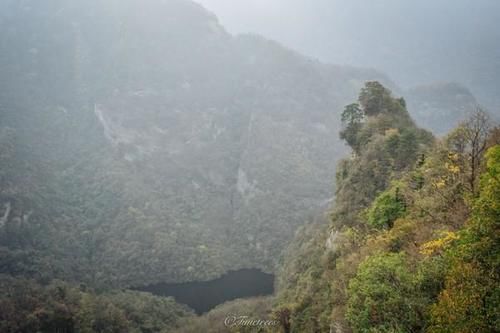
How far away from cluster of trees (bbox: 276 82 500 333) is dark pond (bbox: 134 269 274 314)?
59696 mm

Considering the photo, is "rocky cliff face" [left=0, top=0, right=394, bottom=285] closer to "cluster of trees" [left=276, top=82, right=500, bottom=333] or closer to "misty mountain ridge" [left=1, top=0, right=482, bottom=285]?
"misty mountain ridge" [left=1, top=0, right=482, bottom=285]

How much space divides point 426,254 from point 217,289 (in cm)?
8994

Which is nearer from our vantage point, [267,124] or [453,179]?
[453,179]

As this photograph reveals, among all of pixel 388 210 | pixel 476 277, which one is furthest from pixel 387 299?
pixel 388 210

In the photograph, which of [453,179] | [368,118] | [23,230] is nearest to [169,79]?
[23,230]

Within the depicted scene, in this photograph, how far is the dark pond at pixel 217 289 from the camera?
98.3 metres

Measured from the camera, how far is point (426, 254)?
19.3 m

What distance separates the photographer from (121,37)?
19950cm

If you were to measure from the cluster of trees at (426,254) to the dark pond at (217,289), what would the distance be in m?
59.7

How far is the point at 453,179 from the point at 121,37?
196 m

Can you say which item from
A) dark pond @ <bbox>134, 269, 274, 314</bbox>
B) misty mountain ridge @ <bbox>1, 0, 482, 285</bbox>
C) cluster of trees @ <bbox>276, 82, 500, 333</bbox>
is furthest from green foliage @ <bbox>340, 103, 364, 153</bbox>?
misty mountain ridge @ <bbox>1, 0, 482, 285</bbox>

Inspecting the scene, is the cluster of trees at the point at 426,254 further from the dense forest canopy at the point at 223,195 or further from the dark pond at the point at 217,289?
the dark pond at the point at 217,289

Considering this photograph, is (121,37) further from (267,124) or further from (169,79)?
(267,124)

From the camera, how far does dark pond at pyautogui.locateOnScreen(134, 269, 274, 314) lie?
98306 millimetres
